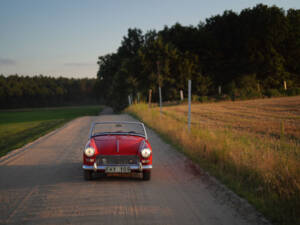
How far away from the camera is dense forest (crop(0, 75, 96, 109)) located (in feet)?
454

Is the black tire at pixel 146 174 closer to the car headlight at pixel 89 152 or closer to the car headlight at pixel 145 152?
the car headlight at pixel 145 152

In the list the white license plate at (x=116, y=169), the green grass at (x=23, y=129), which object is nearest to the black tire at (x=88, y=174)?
the white license plate at (x=116, y=169)

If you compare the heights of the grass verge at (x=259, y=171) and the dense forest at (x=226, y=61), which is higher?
the dense forest at (x=226, y=61)

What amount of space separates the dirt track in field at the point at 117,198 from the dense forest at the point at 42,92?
452 feet

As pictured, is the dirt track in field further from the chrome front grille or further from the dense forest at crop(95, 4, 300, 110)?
the dense forest at crop(95, 4, 300, 110)

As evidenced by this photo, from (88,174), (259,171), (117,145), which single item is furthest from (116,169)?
(259,171)

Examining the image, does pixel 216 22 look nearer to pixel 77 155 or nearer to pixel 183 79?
pixel 183 79

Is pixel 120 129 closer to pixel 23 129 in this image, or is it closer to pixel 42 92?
pixel 23 129

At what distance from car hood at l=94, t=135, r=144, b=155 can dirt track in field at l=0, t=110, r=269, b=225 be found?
25.8 inches

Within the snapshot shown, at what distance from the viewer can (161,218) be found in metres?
4.96

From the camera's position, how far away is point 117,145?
24.8 feet

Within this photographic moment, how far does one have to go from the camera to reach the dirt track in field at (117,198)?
16.3 ft

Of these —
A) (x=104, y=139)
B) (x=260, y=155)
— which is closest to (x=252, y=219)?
(x=260, y=155)

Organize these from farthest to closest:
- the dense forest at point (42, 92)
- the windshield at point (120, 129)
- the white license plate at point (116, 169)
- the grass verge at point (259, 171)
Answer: the dense forest at point (42, 92), the windshield at point (120, 129), the white license plate at point (116, 169), the grass verge at point (259, 171)
